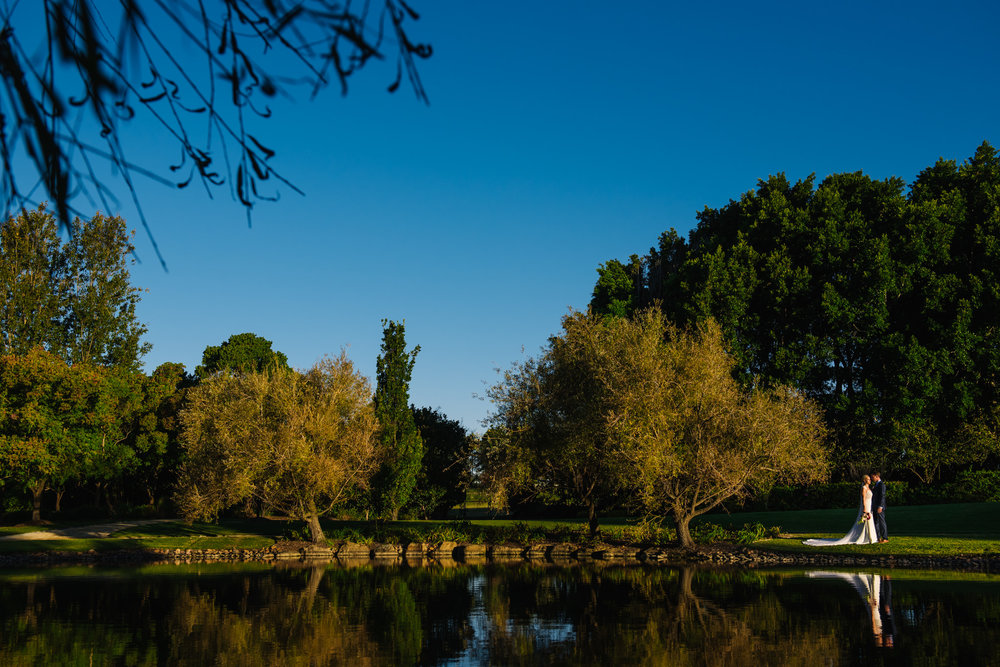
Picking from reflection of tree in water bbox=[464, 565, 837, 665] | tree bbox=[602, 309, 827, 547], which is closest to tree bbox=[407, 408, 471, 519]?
tree bbox=[602, 309, 827, 547]

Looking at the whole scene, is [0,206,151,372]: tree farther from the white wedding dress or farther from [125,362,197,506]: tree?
the white wedding dress

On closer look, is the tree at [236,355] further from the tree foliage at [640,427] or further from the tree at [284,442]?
the tree foliage at [640,427]

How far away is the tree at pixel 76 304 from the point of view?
50094 mm

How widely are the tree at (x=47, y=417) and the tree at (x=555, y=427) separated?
25.4m

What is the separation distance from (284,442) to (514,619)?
18.4 metres

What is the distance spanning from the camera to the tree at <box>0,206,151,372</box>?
164 feet

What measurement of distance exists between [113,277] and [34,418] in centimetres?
1535

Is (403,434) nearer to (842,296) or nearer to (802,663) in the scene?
(842,296)

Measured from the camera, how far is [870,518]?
2692 cm

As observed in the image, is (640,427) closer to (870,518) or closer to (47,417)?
(870,518)

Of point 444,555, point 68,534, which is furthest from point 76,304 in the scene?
point 444,555

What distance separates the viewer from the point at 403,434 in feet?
141

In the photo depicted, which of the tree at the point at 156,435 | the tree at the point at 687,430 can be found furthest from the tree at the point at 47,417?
the tree at the point at 687,430

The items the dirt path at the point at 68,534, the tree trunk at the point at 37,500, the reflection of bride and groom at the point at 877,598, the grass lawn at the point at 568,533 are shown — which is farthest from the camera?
the tree trunk at the point at 37,500
